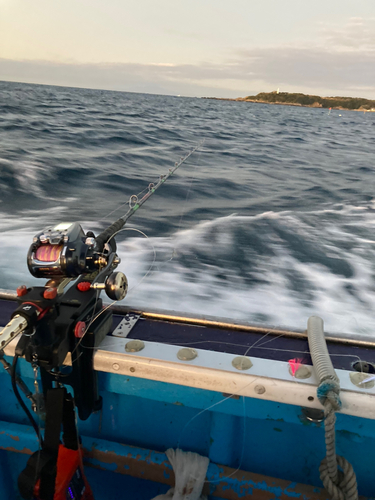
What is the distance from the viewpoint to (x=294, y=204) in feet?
19.1

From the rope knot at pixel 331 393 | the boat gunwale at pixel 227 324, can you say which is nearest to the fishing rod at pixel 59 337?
the boat gunwale at pixel 227 324

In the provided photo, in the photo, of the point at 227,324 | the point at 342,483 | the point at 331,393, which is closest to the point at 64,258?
the point at 227,324

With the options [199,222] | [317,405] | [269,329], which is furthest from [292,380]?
[199,222]

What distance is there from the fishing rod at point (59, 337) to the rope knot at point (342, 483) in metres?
0.72

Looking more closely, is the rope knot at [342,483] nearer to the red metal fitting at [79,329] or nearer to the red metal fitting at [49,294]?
the red metal fitting at [79,329]

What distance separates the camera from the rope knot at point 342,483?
1.07m

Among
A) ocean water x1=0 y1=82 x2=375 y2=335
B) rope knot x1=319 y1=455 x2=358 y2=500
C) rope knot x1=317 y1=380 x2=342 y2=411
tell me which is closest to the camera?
rope knot x1=317 y1=380 x2=342 y2=411

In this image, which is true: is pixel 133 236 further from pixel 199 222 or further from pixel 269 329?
pixel 269 329

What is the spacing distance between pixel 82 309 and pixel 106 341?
0.57ft

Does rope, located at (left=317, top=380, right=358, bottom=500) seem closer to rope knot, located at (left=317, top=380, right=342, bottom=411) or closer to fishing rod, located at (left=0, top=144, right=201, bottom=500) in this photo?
rope knot, located at (left=317, top=380, right=342, bottom=411)

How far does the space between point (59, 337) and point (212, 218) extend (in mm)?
4054

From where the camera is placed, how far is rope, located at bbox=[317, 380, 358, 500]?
Result: 956 millimetres

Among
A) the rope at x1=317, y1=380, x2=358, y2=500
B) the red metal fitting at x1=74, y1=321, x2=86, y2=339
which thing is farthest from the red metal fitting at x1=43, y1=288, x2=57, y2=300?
the rope at x1=317, y1=380, x2=358, y2=500

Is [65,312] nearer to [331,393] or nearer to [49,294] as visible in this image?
[49,294]
